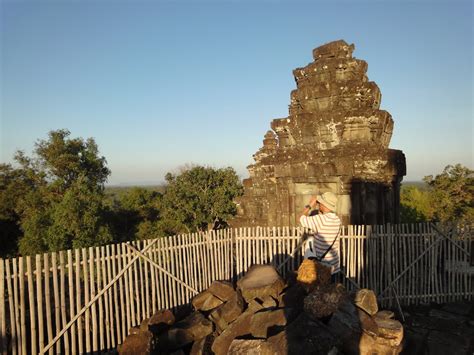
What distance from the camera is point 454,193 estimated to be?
22.0 meters

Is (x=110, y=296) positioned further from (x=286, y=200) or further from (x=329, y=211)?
(x=286, y=200)

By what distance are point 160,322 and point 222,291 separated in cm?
109

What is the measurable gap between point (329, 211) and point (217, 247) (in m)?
2.52

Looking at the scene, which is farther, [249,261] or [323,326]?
[249,261]

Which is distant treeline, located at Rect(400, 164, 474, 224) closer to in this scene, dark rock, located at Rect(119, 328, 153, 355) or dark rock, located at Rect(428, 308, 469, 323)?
dark rock, located at Rect(428, 308, 469, 323)

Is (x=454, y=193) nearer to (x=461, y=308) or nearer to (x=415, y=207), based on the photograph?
(x=415, y=207)

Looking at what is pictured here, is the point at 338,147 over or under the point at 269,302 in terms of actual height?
over

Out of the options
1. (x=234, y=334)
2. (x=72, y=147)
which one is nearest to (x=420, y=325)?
(x=234, y=334)

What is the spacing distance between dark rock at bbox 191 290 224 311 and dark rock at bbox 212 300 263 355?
91cm

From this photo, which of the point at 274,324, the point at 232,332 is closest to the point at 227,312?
the point at 232,332

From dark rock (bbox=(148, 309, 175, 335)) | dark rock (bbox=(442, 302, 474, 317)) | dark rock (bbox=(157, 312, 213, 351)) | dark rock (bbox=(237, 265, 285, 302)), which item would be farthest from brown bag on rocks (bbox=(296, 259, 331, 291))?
dark rock (bbox=(442, 302, 474, 317))

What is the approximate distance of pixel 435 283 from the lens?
6.93 metres

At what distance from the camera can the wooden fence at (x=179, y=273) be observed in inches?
197

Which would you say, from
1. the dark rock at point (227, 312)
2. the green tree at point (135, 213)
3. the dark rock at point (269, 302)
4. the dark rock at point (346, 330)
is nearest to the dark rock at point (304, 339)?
the dark rock at point (346, 330)
